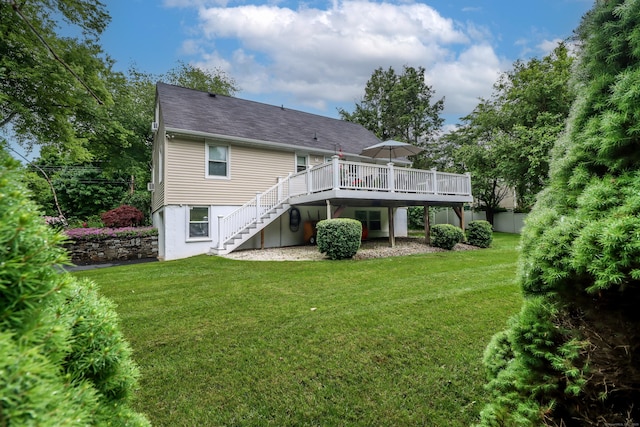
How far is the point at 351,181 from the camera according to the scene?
10.3 metres

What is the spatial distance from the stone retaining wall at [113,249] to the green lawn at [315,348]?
27.3 ft

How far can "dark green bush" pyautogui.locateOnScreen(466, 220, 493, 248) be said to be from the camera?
479 inches

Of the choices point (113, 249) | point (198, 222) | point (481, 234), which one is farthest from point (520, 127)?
point (113, 249)

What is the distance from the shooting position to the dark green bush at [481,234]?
1216 centimetres

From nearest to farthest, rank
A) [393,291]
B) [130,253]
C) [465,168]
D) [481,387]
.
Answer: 1. [481,387]
2. [393,291]
3. [130,253]
4. [465,168]

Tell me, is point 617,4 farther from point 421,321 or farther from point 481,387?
point 421,321

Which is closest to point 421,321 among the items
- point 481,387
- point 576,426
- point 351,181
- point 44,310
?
point 481,387

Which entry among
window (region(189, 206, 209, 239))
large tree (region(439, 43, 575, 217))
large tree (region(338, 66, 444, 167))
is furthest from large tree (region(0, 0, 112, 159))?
large tree (region(338, 66, 444, 167))

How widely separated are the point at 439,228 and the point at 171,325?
1024cm

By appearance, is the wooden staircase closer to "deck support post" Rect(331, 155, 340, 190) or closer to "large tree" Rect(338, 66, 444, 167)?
"deck support post" Rect(331, 155, 340, 190)

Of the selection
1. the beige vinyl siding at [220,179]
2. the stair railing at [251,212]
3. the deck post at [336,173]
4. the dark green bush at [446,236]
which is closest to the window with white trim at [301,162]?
the beige vinyl siding at [220,179]

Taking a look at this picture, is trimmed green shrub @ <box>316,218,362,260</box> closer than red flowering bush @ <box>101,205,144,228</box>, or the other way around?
trimmed green shrub @ <box>316,218,362,260</box>

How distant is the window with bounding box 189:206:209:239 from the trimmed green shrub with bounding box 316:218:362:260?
5302 millimetres

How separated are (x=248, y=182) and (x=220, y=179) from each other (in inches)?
47.3
